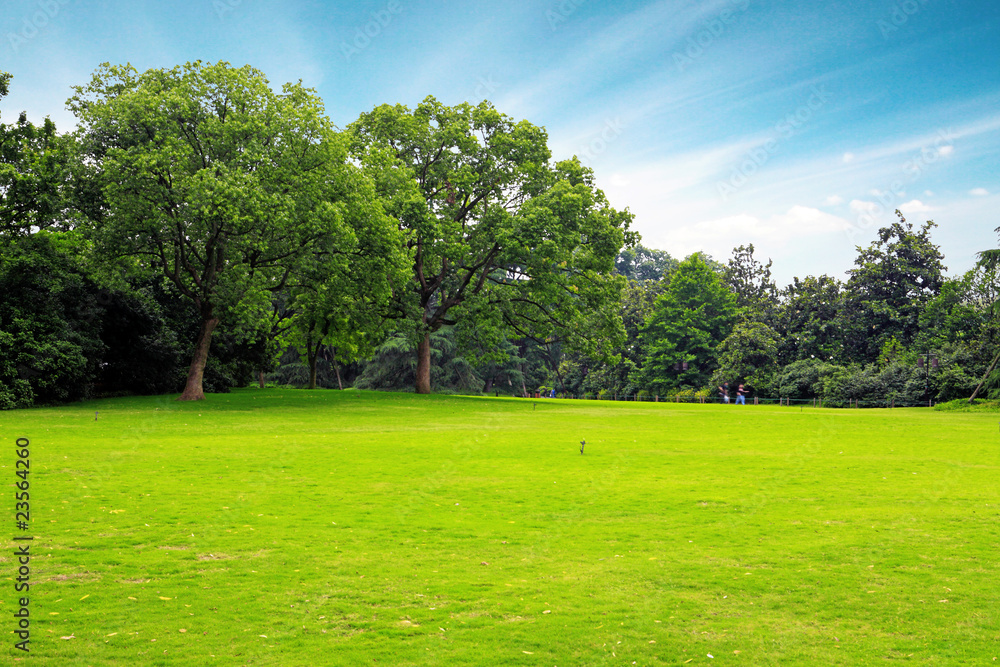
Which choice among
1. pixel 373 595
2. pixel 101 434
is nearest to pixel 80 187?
pixel 101 434

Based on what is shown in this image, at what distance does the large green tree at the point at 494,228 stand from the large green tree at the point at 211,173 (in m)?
7.63

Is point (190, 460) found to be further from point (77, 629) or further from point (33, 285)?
point (33, 285)

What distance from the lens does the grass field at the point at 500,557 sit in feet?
20.4

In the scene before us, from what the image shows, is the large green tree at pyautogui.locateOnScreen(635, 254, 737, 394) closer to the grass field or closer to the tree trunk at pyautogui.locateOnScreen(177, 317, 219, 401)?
the tree trunk at pyautogui.locateOnScreen(177, 317, 219, 401)

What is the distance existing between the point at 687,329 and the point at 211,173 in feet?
175

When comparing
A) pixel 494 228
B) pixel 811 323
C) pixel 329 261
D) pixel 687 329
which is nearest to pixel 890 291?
pixel 811 323

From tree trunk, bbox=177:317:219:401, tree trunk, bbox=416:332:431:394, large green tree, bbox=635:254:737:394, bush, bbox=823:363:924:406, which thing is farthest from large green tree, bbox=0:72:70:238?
large green tree, bbox=635:254:737:394

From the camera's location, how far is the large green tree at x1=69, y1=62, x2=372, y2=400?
29562 mm

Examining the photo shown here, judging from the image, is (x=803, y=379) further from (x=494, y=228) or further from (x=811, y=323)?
(x=494, y=228)

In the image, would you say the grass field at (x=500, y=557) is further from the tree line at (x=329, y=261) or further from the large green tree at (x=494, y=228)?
the large green tree at (x=494, y=228)

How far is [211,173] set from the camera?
2917cm

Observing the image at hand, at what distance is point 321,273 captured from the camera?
35.6 metres

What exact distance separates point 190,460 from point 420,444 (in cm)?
631

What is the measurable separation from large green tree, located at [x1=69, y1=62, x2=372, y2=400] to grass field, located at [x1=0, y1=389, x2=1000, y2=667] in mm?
13570
